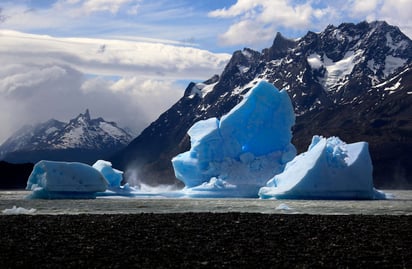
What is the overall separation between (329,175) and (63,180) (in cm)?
1777

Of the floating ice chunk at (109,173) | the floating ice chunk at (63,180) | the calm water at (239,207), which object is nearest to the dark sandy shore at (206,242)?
the calm water at (239,207)

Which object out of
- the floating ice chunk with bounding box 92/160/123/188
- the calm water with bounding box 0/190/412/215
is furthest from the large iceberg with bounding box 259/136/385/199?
the floating ice chunk with bounding box 92/160/123/188

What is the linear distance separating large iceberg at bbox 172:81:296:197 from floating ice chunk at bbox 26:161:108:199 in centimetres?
927

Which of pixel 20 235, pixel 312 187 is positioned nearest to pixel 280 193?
pixel 312 187

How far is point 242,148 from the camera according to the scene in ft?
206

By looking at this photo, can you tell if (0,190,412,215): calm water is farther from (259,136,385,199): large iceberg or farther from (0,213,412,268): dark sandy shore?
(0,213,412,268): dark sandy shore

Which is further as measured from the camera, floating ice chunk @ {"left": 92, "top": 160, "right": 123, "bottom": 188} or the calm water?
floating ice chunk @ {"left": 92, "top": 160, "right": 123, "bottom": 188}

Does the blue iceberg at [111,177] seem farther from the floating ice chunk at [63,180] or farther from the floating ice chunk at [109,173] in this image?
the floating ice chunk at [63,180]

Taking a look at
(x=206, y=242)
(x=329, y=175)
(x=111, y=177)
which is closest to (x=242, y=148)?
(x=111, y=177)

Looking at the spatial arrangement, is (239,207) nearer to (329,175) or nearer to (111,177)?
(329,175)

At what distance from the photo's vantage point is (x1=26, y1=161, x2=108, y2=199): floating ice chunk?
51.6 m

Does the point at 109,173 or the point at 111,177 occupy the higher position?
the point at 109,173

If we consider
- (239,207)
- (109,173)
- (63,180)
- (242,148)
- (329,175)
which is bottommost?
(239,207)

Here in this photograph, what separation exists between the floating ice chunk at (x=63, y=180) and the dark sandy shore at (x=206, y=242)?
2105 cm
